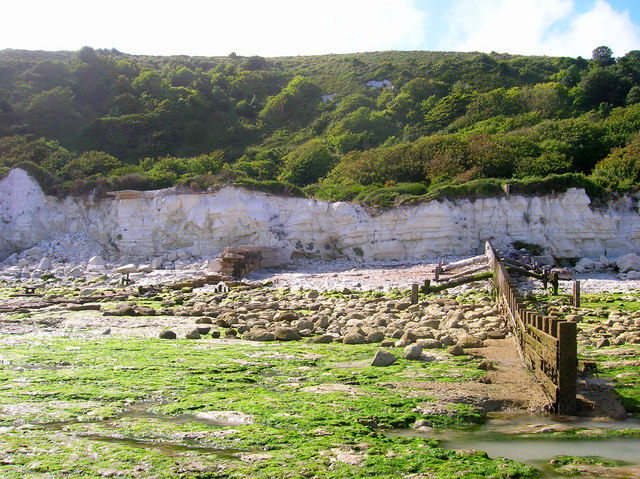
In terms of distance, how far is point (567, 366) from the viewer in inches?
246

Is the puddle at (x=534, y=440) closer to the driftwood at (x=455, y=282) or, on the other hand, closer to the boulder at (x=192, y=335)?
the boulder at (x=192, y=335)

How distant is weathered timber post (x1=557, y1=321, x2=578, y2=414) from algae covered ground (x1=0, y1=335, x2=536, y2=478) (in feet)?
3.34

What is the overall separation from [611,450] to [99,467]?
4.63 m

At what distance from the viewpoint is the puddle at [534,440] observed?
17.1 feet

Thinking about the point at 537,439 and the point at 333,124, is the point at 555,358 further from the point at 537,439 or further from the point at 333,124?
the point at 333,124

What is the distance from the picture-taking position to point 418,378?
26.1ft

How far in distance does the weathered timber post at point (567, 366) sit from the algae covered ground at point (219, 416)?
102cm

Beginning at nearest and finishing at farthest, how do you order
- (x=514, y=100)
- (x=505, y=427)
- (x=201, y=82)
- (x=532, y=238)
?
(x=505, y=427)
(x=532, y=238)
(x=514, y=100)
(x=201, y=82)

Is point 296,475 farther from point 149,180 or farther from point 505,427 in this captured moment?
point 149,180

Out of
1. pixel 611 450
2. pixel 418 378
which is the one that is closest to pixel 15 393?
pixel 418 378

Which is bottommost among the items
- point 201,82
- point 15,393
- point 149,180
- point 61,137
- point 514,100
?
point 15,393

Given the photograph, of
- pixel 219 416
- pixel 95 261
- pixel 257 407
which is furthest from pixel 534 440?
pixel 95 261

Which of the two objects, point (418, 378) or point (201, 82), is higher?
point (201, 82)

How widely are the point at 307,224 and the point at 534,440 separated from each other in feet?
79.2
